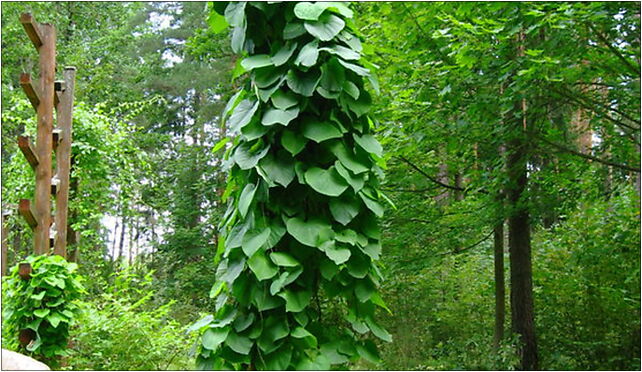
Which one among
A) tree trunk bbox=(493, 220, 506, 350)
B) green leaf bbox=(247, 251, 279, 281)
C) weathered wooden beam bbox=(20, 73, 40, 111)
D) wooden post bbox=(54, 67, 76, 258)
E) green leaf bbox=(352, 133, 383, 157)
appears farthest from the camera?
tree trunk bbox=(493, 220, 506, 350)

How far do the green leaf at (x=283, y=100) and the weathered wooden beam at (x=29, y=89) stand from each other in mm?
2307

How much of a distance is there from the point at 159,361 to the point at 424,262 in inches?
78.9

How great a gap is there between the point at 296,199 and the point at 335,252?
14 centimetres

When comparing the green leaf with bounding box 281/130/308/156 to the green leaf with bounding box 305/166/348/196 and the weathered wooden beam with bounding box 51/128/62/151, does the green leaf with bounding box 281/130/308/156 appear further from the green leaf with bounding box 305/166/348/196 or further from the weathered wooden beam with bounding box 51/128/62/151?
the weathered wooden beam with bounding box 51/128/62/151

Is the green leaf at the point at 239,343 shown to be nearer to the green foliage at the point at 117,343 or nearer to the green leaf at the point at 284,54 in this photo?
the green leaf at the point at 284,54

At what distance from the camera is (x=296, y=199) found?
116 centimetres

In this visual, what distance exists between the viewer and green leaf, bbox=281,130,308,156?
3.69ft

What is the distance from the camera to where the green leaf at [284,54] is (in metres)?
1.13

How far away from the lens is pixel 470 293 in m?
5.99

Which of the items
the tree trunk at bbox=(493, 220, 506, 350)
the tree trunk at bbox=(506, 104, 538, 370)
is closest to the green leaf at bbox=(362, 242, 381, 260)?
the tree trunk at bbox=(506, 104, 538, 370)

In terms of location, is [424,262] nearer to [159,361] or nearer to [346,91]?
[159,361]

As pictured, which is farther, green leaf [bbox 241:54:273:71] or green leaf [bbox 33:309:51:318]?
green leaf [bbox 33:309:51:318]

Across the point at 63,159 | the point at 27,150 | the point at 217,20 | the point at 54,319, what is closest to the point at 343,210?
the point at 217,20

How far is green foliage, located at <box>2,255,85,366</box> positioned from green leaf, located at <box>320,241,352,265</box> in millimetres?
2446
